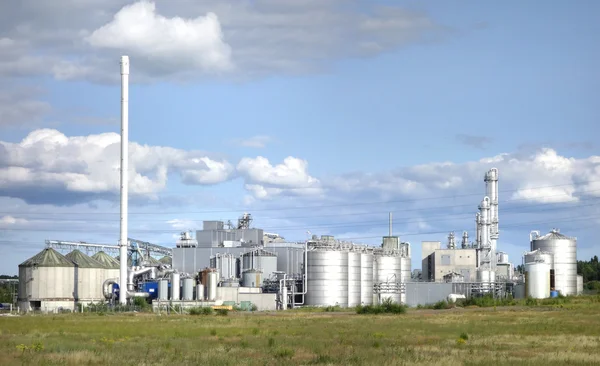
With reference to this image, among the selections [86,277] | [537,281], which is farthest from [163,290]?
[537,281]

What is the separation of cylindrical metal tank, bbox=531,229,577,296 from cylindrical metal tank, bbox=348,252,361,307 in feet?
115

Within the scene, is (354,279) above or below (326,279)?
below

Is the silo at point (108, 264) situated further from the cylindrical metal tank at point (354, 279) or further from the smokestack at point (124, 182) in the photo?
the cylindrical metal tank at point (354, 279)

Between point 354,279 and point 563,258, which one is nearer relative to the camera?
point 354,279

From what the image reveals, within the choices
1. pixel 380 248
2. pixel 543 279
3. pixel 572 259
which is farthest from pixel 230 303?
pixel 572 259

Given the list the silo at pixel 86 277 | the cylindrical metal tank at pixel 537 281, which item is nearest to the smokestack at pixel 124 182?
the silo at pixel 86 277

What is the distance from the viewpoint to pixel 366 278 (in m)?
135

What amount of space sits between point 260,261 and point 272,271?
2.45 meters

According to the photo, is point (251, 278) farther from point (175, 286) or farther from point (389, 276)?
point (389, 276)

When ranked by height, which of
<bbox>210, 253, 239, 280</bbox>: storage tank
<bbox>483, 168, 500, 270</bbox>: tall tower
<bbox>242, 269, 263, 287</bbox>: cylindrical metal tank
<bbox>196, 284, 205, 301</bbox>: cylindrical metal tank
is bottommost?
<bbox>196, 284, 205, 301</bbox>: cylindrical metal tank

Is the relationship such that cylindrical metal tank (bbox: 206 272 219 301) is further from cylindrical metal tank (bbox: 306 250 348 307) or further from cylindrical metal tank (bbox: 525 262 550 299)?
cylindrical metal tank (bbox: 525 262 550 299)

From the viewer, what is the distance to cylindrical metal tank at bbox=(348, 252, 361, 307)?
130m

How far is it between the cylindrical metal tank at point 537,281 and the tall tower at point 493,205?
20398 millimetres

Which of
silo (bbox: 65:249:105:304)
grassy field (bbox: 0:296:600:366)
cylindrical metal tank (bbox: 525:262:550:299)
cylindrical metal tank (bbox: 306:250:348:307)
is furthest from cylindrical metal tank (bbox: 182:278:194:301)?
grassy field (bbox: 0:296:600:366)
